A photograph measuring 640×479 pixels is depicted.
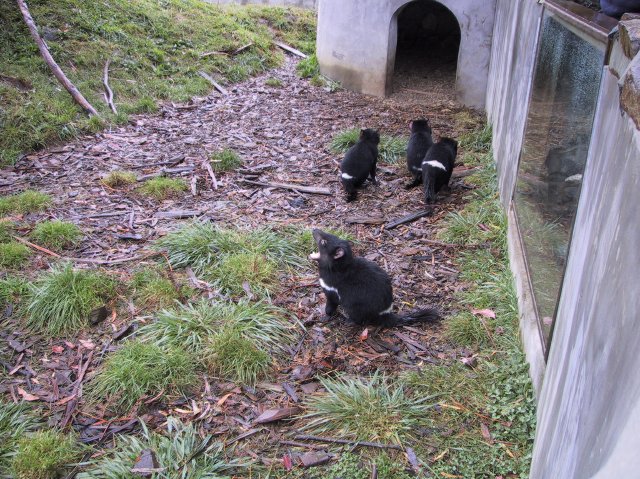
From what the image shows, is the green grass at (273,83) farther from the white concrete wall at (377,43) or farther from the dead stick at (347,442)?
the dead stick at (347,442)

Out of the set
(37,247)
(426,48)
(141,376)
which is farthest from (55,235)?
(426,48)

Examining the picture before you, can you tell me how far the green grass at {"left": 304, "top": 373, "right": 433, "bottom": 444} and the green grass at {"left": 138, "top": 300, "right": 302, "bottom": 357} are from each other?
61 cm

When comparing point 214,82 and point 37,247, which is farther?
point 214,82

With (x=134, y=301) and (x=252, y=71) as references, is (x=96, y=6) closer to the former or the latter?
(x=252, y=71)

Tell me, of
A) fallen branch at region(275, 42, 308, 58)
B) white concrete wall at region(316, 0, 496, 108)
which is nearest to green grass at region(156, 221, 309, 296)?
white concrete wall at region(316, 0, 496, 108)

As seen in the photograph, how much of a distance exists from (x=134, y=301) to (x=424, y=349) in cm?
208

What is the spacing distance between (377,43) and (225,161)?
3.82m

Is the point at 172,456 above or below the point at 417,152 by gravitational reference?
below

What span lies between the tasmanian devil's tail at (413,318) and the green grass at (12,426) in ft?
7.18

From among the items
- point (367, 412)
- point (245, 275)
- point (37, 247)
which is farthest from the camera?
point (37, 247)

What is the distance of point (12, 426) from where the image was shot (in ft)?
9.78

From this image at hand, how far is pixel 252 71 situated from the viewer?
10234 mm

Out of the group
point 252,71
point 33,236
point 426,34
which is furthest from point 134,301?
point 426,34

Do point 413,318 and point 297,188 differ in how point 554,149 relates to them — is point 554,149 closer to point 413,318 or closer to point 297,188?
point 413,318
